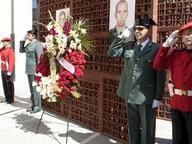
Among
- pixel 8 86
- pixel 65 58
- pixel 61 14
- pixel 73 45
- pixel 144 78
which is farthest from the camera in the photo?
pixel 8 86

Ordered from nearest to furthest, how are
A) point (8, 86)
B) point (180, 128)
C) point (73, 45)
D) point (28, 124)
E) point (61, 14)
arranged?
point (180, 128) < point (73, 45) < point (28, 124) < point (61, 14) < point (8, 86)

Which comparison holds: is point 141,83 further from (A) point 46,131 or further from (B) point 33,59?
(B) point 33,59

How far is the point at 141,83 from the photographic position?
15.9ft

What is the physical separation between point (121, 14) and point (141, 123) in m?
1.72

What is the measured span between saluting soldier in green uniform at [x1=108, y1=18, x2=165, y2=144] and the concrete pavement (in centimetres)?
133

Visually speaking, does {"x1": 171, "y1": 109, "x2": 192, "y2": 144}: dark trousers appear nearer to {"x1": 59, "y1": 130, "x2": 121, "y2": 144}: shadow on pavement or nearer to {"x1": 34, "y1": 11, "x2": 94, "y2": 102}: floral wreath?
{"x1": 59, "y1": 130, "x2": 121, "y2": 144}: shadow on pavement

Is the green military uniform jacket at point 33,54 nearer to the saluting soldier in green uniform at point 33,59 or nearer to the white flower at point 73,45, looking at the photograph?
the saluting soldier in green uniform at point 33,59

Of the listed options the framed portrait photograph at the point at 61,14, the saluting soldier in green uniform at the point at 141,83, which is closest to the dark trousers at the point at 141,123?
the saluting soldier in green uniform at the point at 141,83

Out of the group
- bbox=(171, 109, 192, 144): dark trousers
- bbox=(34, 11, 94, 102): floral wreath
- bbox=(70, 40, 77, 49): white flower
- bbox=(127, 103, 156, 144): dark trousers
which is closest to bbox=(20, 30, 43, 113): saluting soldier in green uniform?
bbox=(34, 11, 94, 102): floral wreath

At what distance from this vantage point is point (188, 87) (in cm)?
423

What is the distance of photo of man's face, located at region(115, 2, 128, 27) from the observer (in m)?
5.79

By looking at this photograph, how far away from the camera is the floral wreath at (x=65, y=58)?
6066 mm

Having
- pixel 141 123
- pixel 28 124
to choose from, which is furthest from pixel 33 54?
pixel 141 123

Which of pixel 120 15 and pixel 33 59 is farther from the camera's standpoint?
pixel 33 59
